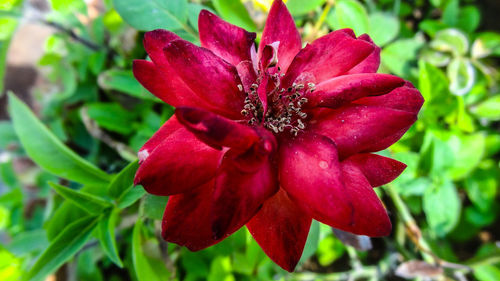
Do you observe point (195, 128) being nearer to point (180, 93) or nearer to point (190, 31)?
point (180, 93)

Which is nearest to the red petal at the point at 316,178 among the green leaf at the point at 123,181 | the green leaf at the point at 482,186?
the green leaf at the point at 123,181

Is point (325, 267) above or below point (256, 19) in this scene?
below

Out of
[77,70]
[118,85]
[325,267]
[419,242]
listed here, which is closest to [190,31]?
[118,85]

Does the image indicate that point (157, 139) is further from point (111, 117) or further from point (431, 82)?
point (431, 82)

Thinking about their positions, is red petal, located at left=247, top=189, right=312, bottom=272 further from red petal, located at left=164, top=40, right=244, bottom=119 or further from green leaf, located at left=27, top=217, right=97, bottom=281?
green leaf, located at left=27, top=217, right=97, bottom=281

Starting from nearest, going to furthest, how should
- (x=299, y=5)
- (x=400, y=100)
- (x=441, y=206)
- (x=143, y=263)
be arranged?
(x=400, y=100), (x=143, y=263), (x=299, y=5), (x=441, y=206)

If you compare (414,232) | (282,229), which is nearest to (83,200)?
(282,229)

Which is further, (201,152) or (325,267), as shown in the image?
(325,267)
